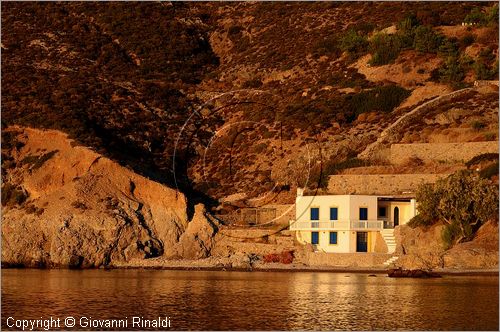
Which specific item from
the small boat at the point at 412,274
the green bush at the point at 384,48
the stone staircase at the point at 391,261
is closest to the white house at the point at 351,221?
the stone staircase at the point at 391,261

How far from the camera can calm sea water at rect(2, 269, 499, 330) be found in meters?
35.5

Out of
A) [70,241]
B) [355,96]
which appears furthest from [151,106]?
[70,241]

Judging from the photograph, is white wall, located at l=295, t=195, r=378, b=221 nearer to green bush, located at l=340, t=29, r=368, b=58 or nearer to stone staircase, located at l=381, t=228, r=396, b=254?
stone staircase, located at l=381, t=228, r=396, b=254

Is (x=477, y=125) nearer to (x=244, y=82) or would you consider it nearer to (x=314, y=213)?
(x=314, y=213)

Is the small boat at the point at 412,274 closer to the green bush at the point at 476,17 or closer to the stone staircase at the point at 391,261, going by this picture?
the stone staircase at the point at 391,261

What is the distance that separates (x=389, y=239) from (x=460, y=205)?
202 inches

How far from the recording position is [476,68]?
91562 millimetres

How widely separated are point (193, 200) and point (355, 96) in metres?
23.6

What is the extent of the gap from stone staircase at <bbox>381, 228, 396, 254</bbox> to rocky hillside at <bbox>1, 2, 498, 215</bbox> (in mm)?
9812

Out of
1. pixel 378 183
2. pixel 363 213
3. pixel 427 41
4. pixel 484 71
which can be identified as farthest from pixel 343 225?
pixel 427 41

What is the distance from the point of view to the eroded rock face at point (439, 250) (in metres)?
54.6

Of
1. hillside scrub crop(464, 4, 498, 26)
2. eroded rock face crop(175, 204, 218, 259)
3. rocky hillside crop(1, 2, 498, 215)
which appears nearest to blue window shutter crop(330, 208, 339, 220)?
rocky hillside crop(1, 2, 498, 215)

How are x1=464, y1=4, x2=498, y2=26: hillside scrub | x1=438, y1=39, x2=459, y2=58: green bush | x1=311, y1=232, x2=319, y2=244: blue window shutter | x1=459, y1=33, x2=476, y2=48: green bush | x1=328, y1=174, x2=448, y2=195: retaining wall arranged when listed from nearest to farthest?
x1=311, y1=232, x2=319, y2=244: blue window shutter, x1=328, y1=174, x2=448, y2=195: retaining wall, x1=438, y1=39, x2=459, y2=58: green bush, x1=459, y1=33, x2=476, y2=48: green bush, x1=464, y1=4, x2=498, y2=26: hillside scrub

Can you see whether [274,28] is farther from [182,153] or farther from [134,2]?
[182,153]
